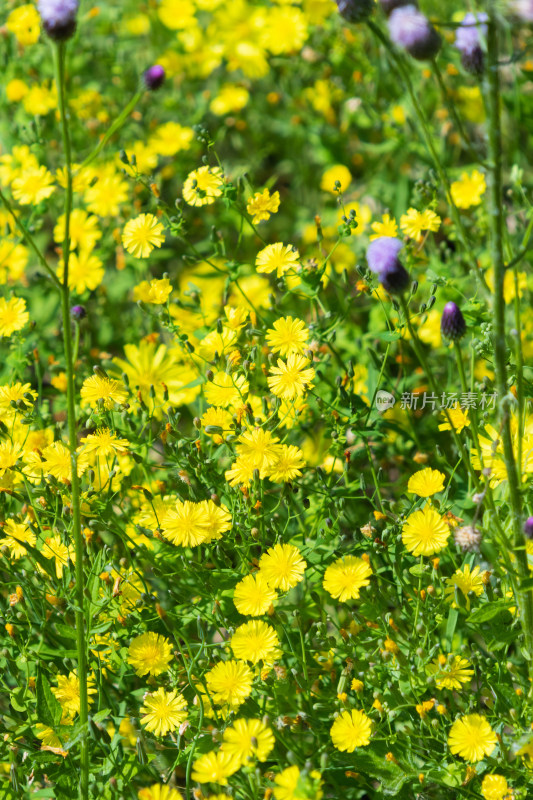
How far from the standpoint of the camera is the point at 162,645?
5.60ft

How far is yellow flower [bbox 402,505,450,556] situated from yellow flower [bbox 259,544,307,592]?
0.71 ft

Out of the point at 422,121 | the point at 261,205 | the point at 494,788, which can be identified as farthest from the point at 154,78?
the point at 494,788

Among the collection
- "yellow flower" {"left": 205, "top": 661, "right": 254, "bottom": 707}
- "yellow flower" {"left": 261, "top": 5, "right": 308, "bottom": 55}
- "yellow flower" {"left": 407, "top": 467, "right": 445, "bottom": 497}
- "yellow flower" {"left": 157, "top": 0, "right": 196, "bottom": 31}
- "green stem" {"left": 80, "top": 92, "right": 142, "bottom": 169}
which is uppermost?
"yellow flower" {"left": 157, "top": 0, "right": 196, "bottom": 31}

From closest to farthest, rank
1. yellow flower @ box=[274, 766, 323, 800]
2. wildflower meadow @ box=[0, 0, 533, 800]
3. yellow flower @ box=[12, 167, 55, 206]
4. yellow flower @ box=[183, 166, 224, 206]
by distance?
yellow flower @ box=[274, 766, 323, 800] → wildflower meadow @ box=[0, 0, 533, 800] → yellow flower @ box=[183, 166, 224, 206] → yellow flower @ box=[12, 167, 55, 206]

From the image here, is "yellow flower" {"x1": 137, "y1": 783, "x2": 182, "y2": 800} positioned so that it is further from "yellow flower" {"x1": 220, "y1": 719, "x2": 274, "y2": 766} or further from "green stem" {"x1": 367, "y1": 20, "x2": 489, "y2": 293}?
"green stem" {"x1": 367, "y1": 20, "x2": 489, "y2": 293}

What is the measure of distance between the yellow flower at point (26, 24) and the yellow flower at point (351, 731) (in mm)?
2626

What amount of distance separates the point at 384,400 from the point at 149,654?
82 centimetres

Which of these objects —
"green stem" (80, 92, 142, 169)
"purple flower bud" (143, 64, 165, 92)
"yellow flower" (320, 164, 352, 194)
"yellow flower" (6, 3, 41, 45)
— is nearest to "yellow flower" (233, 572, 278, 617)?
"green stem" (80, 92, 142, 169)

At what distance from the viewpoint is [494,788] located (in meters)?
1.51

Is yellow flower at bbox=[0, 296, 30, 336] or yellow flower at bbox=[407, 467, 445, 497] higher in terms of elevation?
yellow flower at bbox=[0, 296, 30, 336]

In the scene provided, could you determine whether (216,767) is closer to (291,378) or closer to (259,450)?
(259,450)

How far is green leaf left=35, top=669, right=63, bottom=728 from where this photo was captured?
166cm

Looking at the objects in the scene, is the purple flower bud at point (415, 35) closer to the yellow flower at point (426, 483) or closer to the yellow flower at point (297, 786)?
the yellow flower at point (426, 483)

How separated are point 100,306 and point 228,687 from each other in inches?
69.6
